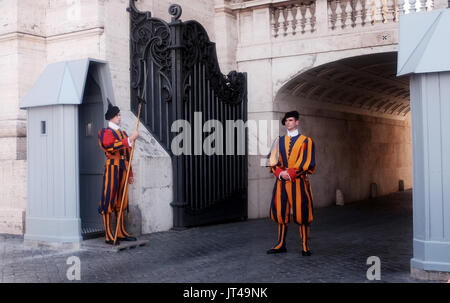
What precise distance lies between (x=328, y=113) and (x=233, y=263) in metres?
8.17

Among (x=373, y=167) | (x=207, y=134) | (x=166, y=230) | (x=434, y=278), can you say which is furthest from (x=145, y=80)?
(x=373, y=167)

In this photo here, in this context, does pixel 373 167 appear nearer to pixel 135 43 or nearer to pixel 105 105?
pixel 135 43

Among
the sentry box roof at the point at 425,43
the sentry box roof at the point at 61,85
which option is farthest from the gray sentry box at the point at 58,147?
the sentry box roof at the point at 425,43

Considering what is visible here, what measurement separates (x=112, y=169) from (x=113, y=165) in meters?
0.06

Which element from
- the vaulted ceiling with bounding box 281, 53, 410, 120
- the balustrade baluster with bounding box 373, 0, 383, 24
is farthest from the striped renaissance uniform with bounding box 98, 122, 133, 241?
the balustrade baluster with bounding box 373, 0, 383, 24

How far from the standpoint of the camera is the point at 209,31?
12359mm

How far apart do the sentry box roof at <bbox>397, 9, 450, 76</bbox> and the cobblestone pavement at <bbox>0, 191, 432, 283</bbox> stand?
2.22 meters

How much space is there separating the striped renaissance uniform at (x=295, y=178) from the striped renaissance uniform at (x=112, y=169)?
2159 millimetres

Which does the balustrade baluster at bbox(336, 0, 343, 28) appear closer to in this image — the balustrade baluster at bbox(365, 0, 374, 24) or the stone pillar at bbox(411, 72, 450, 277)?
the balustrade baluster at bbox(365, 0, 374, 24)

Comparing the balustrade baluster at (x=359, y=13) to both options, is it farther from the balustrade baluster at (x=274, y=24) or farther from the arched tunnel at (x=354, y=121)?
the balustrade baluster at (x=274, y=24)

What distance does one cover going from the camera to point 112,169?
8.03m

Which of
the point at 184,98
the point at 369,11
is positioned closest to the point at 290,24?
the point at 369,11

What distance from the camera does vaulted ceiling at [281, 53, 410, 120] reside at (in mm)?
12102

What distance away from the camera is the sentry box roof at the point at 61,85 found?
8055 millimetres
